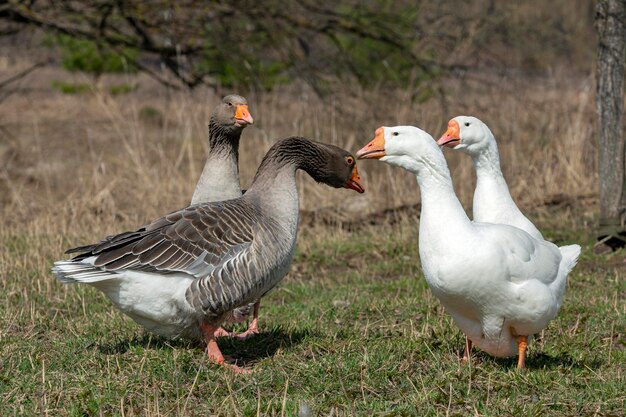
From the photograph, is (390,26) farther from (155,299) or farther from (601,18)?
(155,299)

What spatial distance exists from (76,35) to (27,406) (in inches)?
Answer: 342

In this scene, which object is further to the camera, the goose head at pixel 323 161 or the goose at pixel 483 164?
the goose at pixel 483 164

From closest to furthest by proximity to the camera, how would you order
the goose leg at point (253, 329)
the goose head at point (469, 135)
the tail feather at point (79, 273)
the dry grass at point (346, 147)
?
the tail feather at point (79, 273), the goose leg at point (253, 329), the goose head at point (469, 135), the dry grass at point (346, 147)

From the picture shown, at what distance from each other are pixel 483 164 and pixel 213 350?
260 cm

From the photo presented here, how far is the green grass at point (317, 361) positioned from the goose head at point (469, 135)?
4.47ft

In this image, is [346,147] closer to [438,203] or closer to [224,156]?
[224,156]

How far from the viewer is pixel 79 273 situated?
5188mm

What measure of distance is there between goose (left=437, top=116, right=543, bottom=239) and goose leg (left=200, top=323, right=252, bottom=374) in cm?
227

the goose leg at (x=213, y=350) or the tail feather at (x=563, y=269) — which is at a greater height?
the tail feather at (x=563, y=269)

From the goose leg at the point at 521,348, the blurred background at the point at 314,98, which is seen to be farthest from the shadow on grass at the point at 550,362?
the blurred background at the point at 314,98

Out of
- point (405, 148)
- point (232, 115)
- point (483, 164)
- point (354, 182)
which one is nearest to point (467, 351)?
point (405, 148)

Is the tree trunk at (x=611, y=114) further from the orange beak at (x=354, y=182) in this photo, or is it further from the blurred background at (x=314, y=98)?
the orange beak at (x=354, y=182)

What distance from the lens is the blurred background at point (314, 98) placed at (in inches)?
451

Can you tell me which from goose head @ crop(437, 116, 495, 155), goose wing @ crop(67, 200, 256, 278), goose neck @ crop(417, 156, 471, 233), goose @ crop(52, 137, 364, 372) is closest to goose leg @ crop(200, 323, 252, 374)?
goose @ crop(52, 137, 364, 372)
